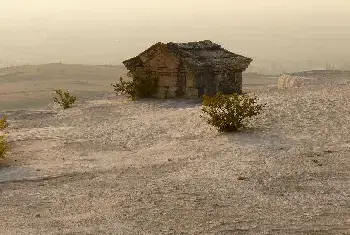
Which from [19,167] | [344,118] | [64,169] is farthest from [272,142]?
[19,167]

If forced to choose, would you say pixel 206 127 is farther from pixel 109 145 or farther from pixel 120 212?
pixel 120 212

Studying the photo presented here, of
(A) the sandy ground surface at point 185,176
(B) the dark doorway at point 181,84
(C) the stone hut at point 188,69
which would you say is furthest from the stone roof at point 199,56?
(A) the sandy ground surface at point 185,176

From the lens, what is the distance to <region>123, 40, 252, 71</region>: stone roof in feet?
73.8

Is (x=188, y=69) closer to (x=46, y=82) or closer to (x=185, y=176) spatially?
(x=185, y=176)

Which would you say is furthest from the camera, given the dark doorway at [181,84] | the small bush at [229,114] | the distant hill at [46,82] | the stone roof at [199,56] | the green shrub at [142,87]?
the distant hill at [46,82]

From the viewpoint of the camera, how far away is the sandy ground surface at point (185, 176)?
26.4 feet

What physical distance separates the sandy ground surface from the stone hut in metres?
5.58

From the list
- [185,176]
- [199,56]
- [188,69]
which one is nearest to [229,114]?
[185,176]

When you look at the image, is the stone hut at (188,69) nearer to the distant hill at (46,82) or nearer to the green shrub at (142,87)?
the green shrub at (142,87)

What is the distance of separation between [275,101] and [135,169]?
7.80 meters

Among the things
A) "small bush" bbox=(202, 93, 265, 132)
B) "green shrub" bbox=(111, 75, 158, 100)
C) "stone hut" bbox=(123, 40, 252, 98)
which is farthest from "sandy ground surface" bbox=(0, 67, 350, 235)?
"green shrub" bbox=(111, 75, 158, 100)

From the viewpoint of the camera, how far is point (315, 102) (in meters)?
16.9

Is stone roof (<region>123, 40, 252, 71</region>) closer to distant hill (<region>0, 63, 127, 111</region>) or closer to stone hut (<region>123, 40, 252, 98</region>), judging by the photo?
stone hut (<region>123, 40, 252, 98</region>)

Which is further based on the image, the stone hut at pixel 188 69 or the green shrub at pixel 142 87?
the green shrub at pixel 142 87
